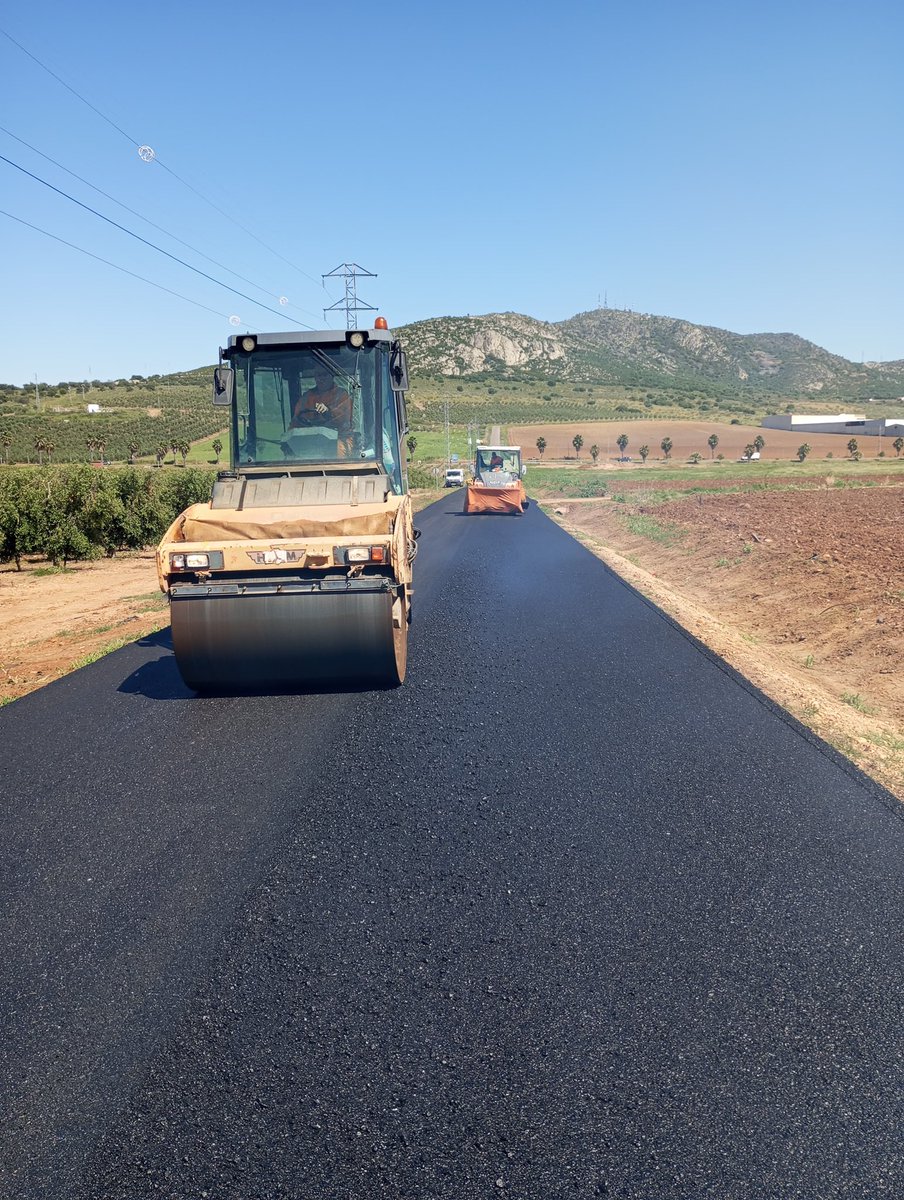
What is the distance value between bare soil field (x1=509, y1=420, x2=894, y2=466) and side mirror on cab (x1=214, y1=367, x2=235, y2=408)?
81612 mm

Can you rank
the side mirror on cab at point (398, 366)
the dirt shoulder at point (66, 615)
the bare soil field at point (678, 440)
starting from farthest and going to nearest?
the bare soil field at point (678, 440) < the dirt shoulder at point (66, 615) < the side mirror on cab at point (398, 366)

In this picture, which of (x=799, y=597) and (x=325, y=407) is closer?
(x=325, y=407)

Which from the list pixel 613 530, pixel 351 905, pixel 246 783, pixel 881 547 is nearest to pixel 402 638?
pixel 246 783

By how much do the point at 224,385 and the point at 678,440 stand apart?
103197 millimetres

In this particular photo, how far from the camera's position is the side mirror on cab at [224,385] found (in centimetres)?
885

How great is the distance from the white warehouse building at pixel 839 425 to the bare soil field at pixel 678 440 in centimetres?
181

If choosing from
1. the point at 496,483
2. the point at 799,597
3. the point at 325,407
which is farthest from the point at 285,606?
the point at 496,483

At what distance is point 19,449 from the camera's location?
240ft

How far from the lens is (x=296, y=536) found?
7824mm

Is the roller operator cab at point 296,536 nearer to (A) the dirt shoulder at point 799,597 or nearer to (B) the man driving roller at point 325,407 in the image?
(B) the man driving roller at point 325,407

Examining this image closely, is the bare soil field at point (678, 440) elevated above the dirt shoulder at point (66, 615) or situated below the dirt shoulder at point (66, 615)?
above

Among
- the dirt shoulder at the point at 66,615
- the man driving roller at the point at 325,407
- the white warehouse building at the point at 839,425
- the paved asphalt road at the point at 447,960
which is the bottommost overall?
the dirt shoulder at the point at 66,615

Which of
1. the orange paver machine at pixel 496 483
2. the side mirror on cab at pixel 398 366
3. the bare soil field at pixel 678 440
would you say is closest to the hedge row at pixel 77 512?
the orange paver machine at pixel 496 483

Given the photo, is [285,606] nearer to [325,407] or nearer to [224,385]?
[325,407]
